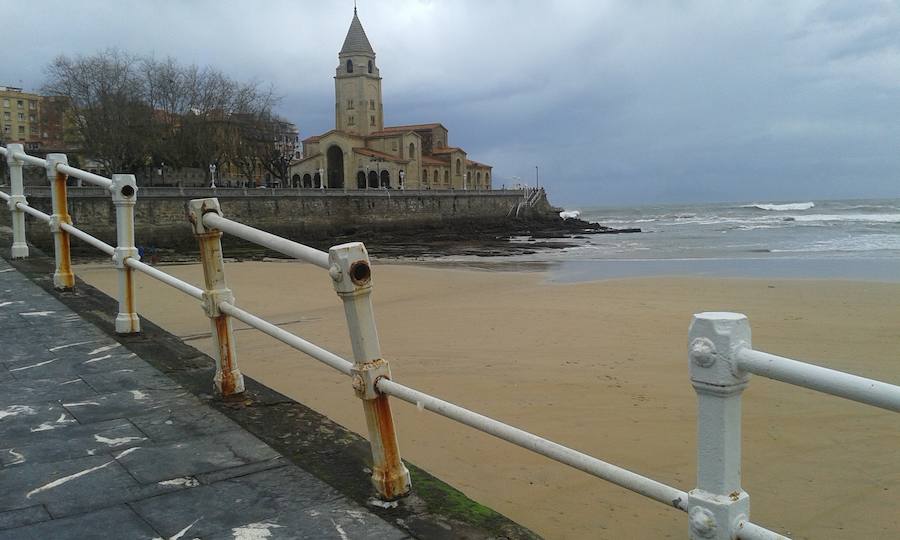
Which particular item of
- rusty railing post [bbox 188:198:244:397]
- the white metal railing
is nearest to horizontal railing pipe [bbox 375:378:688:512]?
the white metal railing

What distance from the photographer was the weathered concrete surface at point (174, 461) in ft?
7.32

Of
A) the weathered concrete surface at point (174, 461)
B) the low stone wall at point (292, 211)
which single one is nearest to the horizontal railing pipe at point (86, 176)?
the weathered concrete surface at point (174, 461)

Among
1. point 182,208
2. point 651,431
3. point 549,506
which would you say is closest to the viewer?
point 549,506

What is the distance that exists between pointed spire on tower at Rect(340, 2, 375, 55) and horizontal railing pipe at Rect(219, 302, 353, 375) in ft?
252

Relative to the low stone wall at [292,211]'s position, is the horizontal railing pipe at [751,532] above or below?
below

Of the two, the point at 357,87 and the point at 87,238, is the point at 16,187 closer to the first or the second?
the point at 87,238

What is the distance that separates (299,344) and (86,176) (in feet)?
9.51

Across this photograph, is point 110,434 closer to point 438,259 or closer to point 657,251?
point 438,259

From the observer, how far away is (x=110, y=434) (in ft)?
9.83

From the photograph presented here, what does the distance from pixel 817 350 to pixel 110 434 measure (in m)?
8.16

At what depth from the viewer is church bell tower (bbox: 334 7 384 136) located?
247ft

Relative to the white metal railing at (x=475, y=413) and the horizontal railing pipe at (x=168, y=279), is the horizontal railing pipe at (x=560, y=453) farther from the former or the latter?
the horizontal railing pipe at (x=168, y=279)

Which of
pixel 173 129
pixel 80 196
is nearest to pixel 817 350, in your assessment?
pixel 80 196

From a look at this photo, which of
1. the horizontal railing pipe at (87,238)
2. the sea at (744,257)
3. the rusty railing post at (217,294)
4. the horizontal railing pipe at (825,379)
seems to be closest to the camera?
the horizontal railing pipe at (825,379)
